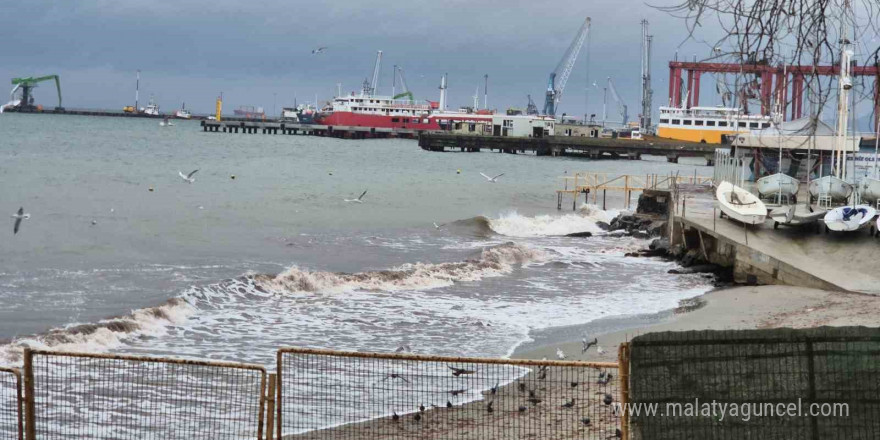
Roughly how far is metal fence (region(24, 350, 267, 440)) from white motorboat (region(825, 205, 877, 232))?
15.1m

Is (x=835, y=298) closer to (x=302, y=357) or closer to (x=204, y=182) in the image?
(x=302, y=357)

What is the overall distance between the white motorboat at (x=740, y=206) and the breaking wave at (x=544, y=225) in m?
12.7

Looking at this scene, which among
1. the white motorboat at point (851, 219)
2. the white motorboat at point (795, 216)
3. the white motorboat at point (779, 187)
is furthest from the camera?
the white motorboat at point (779, 187)

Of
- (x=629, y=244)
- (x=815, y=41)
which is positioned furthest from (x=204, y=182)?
(x=815, y=41)

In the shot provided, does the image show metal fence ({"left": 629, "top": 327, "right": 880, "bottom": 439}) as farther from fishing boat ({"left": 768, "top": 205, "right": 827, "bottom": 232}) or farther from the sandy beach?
fishing boat ({"left": 768, "top": 205, "right": 827, "bottom": 232})

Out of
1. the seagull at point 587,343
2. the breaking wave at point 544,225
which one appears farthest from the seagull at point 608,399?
the breaking wave at point 544,225

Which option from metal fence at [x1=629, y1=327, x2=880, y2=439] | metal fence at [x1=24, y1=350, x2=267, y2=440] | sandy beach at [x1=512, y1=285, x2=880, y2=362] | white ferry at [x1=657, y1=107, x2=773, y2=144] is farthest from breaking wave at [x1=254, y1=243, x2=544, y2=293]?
white ferry at [x1=657, y1=107, x2=773, y2=144]

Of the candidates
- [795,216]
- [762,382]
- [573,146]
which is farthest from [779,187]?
[573,146]

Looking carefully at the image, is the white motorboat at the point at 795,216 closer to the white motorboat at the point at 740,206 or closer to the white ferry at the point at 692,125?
the white motorboat at the point at 740,206

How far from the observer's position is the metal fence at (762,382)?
5.86 m

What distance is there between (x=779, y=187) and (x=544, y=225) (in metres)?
14.3

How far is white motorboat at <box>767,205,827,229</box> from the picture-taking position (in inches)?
898

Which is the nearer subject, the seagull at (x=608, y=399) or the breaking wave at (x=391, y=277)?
the seagull at (x=608, y=399)

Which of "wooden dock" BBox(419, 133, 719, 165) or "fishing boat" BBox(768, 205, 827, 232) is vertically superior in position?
"wooden dock" BBox(419, 133, 719, 165)
